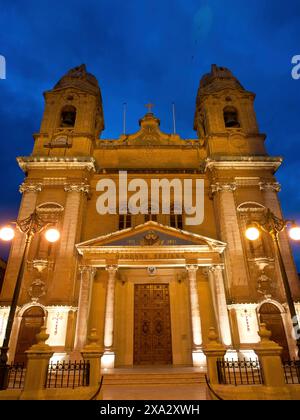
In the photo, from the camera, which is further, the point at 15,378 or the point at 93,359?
the point at 15,378

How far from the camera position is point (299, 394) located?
23.8 ft

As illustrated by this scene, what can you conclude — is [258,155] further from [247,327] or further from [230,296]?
[247,327]

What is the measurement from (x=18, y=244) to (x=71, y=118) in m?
12.4

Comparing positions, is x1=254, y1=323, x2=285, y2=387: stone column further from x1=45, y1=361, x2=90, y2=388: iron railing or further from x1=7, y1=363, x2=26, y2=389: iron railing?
x1=7, y1=363, x2=26, y2=389: iron railing

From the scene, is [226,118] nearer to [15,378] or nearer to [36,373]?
[36,373]

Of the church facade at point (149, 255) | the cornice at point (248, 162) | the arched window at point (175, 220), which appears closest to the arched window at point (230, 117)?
the church facade at point (149, 255)

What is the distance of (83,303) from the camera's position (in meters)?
14.9

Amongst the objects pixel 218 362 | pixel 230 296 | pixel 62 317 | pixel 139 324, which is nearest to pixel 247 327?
pixel 230 296

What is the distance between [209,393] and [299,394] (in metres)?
2.35

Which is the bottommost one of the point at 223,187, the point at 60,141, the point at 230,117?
the point at 223,187

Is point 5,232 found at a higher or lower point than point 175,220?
lower

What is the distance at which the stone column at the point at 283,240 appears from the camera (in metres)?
15.9

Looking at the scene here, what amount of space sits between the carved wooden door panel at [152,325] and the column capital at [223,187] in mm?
7351

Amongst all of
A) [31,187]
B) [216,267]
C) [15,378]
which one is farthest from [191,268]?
[31,187]
